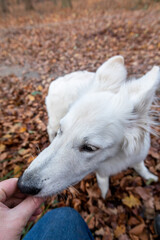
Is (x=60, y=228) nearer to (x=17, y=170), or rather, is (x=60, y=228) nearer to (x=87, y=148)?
(x=87, y=148)

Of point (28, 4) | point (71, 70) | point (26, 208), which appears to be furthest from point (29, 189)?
point (28, 4)

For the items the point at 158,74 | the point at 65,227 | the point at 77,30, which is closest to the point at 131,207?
the point at 65,227

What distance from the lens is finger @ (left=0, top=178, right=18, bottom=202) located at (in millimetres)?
1378

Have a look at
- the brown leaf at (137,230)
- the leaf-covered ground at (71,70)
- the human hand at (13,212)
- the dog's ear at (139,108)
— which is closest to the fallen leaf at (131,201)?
the leaf-covered ground at (71,70)

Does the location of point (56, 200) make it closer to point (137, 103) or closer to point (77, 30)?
point (137, 103)

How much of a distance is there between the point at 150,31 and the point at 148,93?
25.0ft

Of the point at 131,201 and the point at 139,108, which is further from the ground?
the point at 139,108

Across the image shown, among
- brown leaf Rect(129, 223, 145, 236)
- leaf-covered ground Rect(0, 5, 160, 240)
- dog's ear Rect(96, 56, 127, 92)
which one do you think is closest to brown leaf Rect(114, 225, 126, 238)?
leaf-covered ground Rect(0, 5, 160, 240)

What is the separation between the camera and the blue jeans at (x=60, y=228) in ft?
5.55

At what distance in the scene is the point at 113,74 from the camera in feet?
6.61

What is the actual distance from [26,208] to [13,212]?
0.13 m

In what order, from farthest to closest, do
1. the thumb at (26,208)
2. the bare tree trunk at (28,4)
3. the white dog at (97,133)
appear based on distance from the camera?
the bare tree trunk at (28,4) → the white dog at (97,133) → the thumb at (26,208)

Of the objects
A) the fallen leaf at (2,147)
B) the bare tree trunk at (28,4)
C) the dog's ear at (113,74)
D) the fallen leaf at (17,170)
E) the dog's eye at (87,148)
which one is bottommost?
the fallen leaf at (17,170)

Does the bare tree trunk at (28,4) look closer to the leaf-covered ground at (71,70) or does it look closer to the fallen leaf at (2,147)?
the leaf-covered ground at (71,70)
